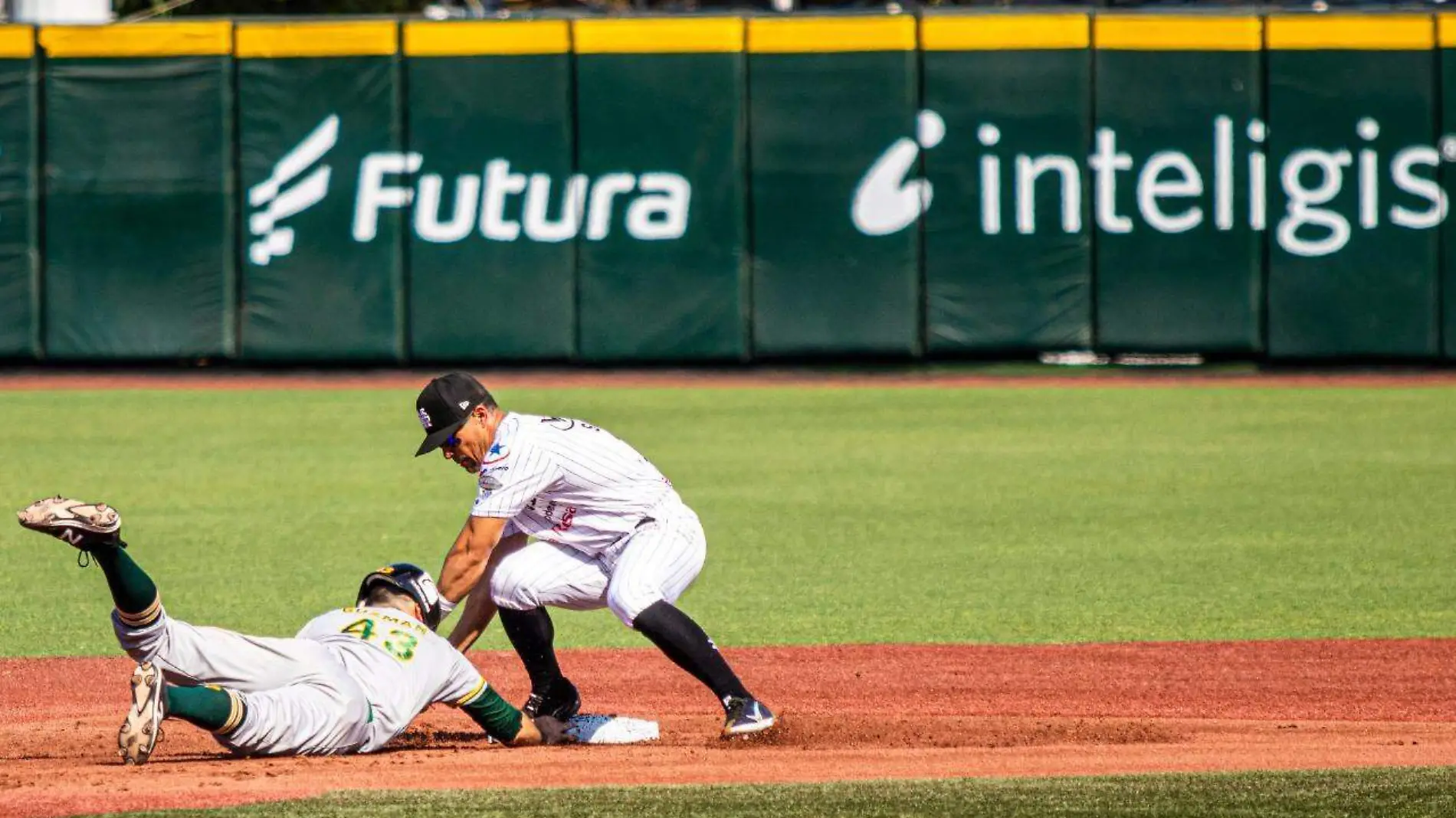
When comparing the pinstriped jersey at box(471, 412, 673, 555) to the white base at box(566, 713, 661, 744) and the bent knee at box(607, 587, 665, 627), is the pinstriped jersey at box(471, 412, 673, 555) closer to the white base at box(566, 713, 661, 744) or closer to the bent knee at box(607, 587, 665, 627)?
the bent knee at box(607, 587, 665, 627)

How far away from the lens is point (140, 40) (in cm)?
1880

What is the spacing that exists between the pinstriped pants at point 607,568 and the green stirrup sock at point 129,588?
1.24 meters

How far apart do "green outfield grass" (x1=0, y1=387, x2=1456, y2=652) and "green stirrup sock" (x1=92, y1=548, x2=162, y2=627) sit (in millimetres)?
3012

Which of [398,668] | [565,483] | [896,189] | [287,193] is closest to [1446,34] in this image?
[896,189]

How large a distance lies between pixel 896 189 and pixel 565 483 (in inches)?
496

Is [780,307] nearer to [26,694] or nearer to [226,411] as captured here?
[226,411]

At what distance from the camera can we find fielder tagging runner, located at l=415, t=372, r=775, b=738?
638 cm

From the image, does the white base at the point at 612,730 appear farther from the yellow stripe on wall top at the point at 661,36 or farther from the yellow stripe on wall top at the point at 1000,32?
the yellow stripe on wall top at the point at 1000,32

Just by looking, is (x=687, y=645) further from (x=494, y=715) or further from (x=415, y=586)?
(x=415, y=586)

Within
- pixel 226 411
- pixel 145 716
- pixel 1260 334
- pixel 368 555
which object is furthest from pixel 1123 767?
pixel 1260 334

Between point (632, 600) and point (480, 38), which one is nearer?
point (632, 600)

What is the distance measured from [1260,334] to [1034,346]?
80.0 inches

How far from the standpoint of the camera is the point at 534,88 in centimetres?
1881

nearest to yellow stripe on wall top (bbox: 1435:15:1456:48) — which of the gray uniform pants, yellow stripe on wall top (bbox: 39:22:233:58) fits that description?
yellow stripe on wall top (bbox: 39:22:233:58)
